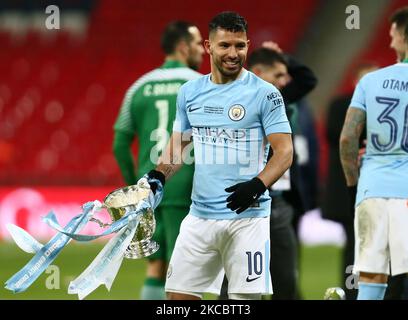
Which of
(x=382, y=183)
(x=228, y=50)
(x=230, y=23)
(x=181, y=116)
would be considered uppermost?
(x=230, y=23)

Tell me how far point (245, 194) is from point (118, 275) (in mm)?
5852

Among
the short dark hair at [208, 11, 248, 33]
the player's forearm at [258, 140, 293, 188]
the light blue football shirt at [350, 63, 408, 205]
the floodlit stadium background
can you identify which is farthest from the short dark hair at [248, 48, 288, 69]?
the floodlit stadium background

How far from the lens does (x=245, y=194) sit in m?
5.59

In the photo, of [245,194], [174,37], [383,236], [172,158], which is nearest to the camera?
[245,194]

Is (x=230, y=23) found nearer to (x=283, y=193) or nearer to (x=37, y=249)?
(x=37, y=249)

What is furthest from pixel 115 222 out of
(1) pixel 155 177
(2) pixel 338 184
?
(2) pixel 338 184

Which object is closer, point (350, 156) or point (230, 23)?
point (230, 23)

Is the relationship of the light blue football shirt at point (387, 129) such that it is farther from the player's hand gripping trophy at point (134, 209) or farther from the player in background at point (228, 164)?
the player's hand gripping trophy at point (134, 209)

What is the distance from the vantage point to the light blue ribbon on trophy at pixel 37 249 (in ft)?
19.0

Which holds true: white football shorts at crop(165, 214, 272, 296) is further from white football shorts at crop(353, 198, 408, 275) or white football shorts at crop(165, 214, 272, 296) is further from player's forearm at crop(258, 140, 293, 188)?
white football shorts at crop(353, 198, 408, 275)

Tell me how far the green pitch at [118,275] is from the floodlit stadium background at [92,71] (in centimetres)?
38

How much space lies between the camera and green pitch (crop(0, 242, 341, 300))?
31.4 feet

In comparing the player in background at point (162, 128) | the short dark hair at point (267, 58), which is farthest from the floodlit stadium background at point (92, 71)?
the short dark hair at point (267, 58)

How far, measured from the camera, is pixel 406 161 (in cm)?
633
